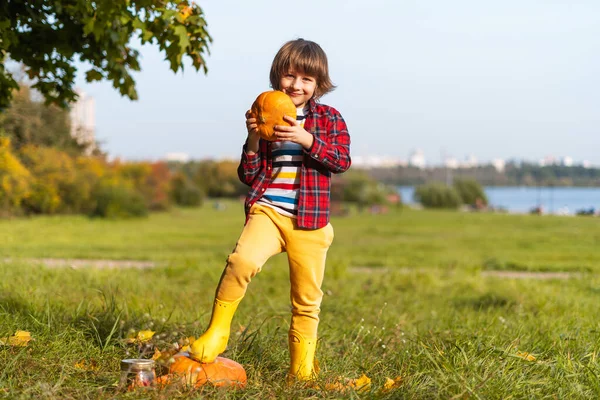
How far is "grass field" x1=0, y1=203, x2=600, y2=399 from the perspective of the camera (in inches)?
118

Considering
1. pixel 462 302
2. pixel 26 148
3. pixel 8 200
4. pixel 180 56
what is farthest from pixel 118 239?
pixel 180 56

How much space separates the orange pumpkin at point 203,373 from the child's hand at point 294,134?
106 centimetres

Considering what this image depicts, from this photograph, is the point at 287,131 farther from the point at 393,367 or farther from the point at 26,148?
the point at 26,148

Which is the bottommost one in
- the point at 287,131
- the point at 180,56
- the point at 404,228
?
the point at 404,228

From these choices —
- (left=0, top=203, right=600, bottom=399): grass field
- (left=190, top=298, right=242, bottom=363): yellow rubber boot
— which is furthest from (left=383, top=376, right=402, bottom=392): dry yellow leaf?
(left=190, top=298, right=242, bottom=363): yellow rubber boot

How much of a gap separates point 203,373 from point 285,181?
3.14ft

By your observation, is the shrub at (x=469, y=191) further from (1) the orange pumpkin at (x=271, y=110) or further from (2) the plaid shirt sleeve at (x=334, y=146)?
(1) the orange pumpkin at (x=271, y=110)

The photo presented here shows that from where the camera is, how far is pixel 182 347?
3.35 m

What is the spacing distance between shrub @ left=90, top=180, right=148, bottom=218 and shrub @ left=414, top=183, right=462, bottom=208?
18145 millimetres

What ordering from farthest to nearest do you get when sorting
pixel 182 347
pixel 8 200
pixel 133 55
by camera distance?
pixel 8 200 → pixel 133 55 → pixel 182 347

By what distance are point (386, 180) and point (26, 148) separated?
1148 inches

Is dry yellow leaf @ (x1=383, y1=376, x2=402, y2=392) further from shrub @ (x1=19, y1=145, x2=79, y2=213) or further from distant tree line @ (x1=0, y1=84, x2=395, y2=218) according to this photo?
shrub @ (x1=19, y1=145, x2=79, y2=213)

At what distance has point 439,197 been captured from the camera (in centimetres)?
3581

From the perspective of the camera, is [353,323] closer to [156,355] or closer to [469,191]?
[156,355]
